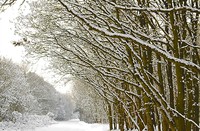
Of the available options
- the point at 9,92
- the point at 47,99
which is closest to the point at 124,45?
the point at 9,92

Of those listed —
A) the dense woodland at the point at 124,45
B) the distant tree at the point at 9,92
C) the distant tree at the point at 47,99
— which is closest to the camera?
the dense woodland at the point at 124,45

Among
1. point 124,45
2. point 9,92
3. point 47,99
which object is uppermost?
point 124,45

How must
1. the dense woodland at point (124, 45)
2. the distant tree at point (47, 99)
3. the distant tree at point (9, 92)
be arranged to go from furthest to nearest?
the distant tree at point (47, 99), the distant tree at point (9, 92), the dense woodland at point (124, 45)

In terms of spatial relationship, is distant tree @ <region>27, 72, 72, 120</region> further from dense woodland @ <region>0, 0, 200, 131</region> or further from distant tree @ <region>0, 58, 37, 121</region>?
dense woodland @ <region>0, 0, 200, 131</region>

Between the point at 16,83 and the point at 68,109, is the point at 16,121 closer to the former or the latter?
the point at 16,83

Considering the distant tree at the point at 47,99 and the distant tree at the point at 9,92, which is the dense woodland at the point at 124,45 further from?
the distant tree at the point at 47,99

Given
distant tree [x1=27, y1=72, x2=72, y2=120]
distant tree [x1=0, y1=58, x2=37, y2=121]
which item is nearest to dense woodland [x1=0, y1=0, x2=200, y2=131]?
distant tree [x1=0, y1=58, x2=37, y2=121]

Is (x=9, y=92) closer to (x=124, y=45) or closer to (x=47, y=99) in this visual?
(x=124, y=45)

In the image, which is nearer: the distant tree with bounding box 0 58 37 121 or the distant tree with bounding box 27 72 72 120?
the distant tree with bounding box 0 58 37 121

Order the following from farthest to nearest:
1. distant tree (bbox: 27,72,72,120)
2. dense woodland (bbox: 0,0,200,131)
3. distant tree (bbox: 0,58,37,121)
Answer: distant tree (bbox: 27,72,72,120), distant tree (bbox: 0,58,37,121), dense woodland (bbox: 0,0,200,131)

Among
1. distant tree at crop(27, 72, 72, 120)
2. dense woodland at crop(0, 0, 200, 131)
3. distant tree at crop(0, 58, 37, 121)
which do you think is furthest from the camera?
distant tree at crop(27, 72, 72, 120)

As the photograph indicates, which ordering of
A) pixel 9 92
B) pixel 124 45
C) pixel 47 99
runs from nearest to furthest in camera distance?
pixel 124 45 → pixel 9 92 → pixel 47 99

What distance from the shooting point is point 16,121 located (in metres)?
39.4

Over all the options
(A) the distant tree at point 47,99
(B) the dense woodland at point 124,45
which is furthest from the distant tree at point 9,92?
(B) the dense woodland at point 124,45
